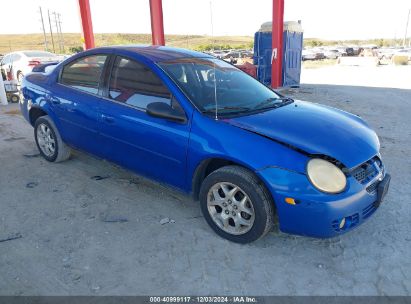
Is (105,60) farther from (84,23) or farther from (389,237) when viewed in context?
(84,23)

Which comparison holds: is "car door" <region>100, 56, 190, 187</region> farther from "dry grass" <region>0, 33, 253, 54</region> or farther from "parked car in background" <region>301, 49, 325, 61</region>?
"dry grass" <region>0, 33, 253, 54</region>

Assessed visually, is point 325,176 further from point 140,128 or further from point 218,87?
point 140,128

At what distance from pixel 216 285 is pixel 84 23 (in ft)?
39.1

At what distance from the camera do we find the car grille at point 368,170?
2.71 metres

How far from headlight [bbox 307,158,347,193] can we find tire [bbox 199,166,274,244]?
39 cm

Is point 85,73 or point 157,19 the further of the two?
point 157,19

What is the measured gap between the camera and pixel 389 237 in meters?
3.06

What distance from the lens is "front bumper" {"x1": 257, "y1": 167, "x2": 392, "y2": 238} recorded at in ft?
8.18

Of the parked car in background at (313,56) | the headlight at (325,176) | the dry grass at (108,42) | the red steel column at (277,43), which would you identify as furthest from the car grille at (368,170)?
the dry grass at (108,42)

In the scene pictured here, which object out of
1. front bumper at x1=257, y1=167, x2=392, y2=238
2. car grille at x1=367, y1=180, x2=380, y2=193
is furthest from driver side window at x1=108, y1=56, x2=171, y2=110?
car grille at x1=367, y1=180, x2=380, y2=193

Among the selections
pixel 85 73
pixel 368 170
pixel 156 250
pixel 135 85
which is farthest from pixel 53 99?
pixel 368 170

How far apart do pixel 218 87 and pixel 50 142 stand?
264cm

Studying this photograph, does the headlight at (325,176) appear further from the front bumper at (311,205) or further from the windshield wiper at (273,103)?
the windshield wiper at (273,103)

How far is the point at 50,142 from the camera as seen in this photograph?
4.73 meters
